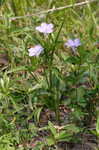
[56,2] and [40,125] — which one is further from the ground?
[56,2]

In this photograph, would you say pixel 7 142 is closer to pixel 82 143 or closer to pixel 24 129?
pixel 24 129

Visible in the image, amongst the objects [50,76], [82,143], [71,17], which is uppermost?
[71,17]

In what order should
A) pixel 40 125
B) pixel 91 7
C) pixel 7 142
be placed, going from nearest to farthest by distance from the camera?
pixel 7 142
pixel 40 125
pixel 91 7

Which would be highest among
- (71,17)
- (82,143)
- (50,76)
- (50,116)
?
(71,17)

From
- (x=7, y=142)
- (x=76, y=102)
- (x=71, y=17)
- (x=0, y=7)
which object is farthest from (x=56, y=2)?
(x=7, y=142)

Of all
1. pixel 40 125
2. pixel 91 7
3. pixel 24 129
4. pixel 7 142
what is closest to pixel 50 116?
pixel 40 125

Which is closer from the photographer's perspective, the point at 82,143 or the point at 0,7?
the point at 82,143

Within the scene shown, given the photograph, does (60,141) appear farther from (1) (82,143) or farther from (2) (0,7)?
(2) (0,7)

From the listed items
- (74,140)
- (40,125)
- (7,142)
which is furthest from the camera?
(40,125)

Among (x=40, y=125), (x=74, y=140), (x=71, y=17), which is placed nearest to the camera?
(x=74, y=140)
